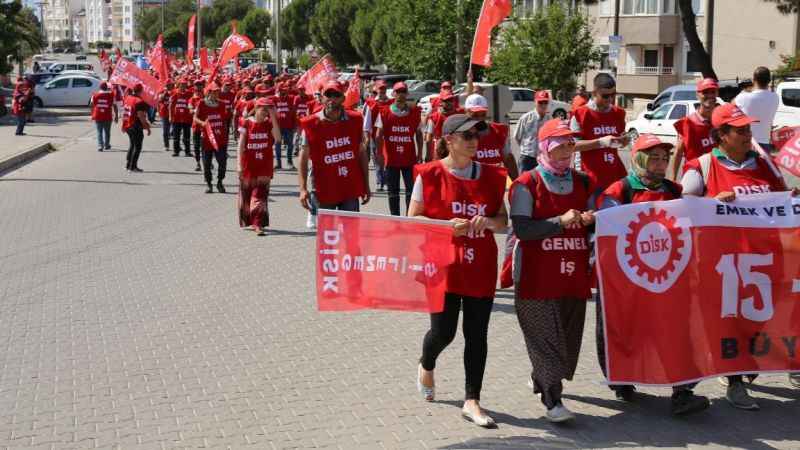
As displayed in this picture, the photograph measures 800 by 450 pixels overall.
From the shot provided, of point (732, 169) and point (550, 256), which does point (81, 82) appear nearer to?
point (732, 169)

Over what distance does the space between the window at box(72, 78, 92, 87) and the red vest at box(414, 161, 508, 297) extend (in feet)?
162

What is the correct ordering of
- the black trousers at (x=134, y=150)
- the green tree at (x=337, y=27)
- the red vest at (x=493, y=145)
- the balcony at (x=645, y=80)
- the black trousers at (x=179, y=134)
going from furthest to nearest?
the green tree at (x=337, y=27) < the balcony at (x=645, y=80) < the black trousers at (x=179, y=134) < the black trousers at (x=134, y=150) < the red vest at (x=493, y=145)

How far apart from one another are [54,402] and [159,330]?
6.46 feet

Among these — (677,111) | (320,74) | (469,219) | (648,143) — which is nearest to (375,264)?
(469,219)

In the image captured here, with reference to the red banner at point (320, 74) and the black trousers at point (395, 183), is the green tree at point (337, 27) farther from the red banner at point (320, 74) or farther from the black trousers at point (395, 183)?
the black trousers at point (395, 183)

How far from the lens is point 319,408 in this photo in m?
6.56

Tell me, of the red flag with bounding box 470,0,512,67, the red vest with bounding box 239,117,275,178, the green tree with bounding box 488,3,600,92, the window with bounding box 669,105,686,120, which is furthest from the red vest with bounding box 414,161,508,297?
the green tree with bounding box 488,3,600,92

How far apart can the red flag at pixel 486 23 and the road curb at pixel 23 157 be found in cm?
1333

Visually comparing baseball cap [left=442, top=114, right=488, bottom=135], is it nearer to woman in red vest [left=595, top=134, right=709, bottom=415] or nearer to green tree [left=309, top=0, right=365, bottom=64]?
woman in red vest [left=595, top=134, right=709, bottom=415]

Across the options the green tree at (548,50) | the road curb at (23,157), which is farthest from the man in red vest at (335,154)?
the green tree at (548,50)

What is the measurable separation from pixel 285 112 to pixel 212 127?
7.15 metres

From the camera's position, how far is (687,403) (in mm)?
6270

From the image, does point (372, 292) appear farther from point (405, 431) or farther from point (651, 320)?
point (651, 320)

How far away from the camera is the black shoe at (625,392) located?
21.9ft
